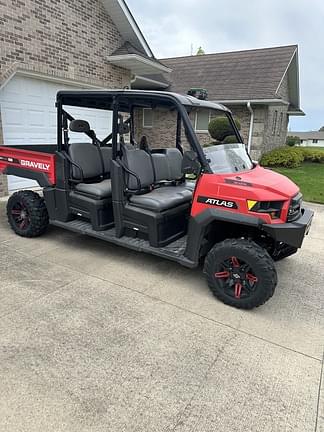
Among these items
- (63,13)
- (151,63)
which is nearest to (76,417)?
(63,13)

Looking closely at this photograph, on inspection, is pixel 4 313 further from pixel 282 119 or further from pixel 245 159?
pixel 282 119

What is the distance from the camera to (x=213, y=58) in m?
17.3

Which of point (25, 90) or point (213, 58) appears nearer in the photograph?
point (25, 90)

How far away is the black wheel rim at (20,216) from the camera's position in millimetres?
4633

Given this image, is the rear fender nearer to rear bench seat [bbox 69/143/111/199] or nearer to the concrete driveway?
rear bench seat [bbox 69/143/111/199]

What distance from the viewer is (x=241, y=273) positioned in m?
3.06

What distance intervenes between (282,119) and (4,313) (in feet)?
58.5

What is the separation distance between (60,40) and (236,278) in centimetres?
699

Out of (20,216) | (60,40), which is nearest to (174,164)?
(20,216)

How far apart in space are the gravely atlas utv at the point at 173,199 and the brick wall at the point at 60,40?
117 inches

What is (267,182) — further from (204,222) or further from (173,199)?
(173,199)

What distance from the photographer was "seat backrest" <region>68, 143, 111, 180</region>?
4.25 metres

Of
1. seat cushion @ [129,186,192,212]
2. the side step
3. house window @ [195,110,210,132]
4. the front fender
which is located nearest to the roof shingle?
house window @ [195,110,210,132]

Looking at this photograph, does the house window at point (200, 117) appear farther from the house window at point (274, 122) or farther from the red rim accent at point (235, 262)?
the house window at point (274, 122)
